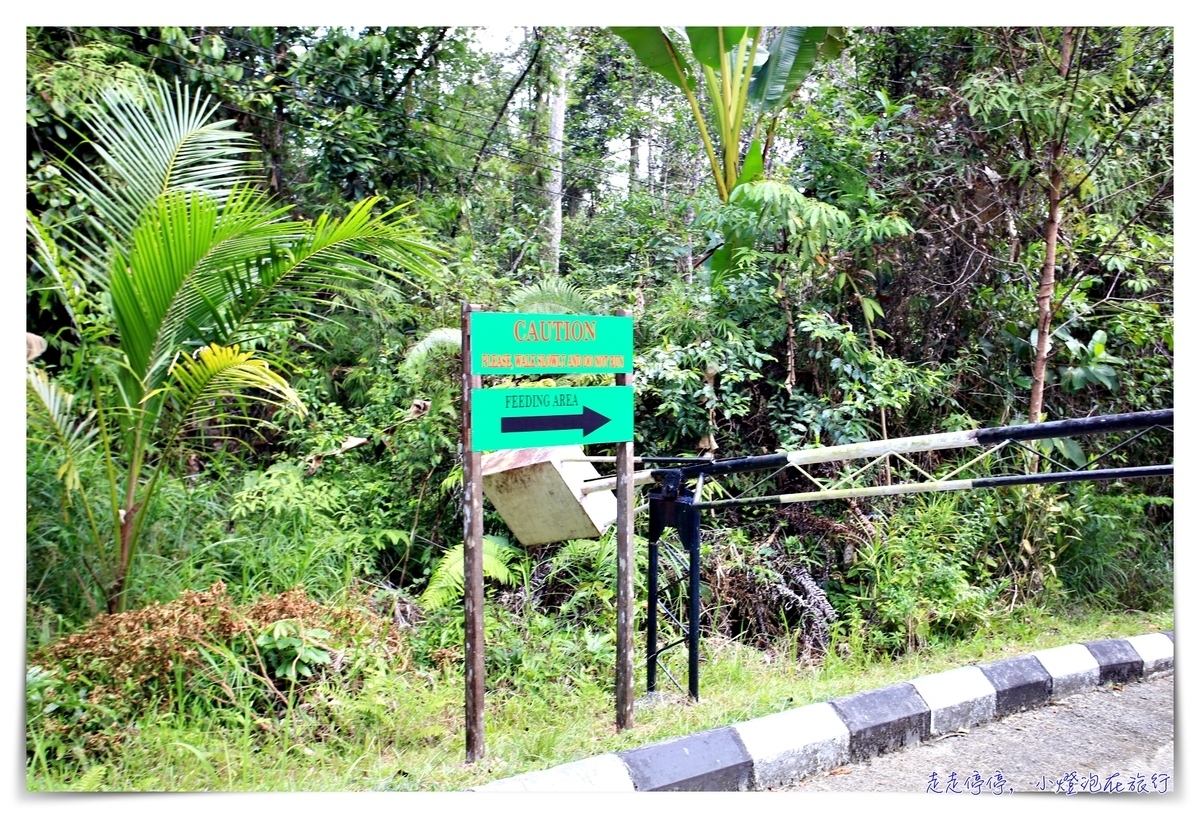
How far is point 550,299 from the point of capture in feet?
18.5

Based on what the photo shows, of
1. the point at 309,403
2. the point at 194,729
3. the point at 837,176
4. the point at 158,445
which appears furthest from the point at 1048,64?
the point at 194,729

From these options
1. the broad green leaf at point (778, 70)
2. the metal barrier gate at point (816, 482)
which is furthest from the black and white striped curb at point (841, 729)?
the broad green leaf at point (778, 70)

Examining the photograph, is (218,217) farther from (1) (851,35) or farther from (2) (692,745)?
(1) (851,35)

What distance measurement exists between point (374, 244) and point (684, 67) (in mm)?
3679

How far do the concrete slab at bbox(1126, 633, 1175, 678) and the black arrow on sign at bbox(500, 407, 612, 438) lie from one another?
3181 millimetres

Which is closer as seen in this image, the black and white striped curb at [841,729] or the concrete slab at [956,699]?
the black and white striped curb at [841,729]

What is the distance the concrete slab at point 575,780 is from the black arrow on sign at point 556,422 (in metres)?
1.13

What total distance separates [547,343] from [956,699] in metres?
2.31

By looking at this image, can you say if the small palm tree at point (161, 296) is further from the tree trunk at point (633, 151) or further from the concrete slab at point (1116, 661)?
the tree trunk at point (633, 151)

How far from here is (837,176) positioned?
615cm

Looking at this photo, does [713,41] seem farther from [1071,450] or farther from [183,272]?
[183,272]

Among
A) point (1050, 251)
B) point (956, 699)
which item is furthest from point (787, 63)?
point (956, 699)

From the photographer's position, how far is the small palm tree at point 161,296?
3250 millimetres

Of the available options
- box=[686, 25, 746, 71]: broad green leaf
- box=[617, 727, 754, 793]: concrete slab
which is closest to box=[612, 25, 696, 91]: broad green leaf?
box=[686, 25, 746, 71]: broad green leaf
